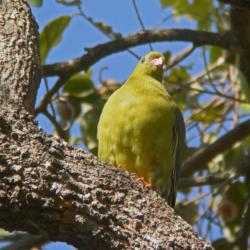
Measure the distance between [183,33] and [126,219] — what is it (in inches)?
97.6

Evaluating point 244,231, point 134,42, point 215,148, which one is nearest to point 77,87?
point 134,42

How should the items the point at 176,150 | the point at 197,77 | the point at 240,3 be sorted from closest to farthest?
the point at 240,3 → the point at 176,150 → the point at 197,77

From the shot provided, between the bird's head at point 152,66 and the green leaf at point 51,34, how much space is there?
0.61 m

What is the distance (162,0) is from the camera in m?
6.10

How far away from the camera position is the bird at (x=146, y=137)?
148 inches

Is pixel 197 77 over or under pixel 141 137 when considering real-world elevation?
over

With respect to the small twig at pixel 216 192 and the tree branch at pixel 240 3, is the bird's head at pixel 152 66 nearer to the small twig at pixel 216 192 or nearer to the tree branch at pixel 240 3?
the small twig at pixel 216 192

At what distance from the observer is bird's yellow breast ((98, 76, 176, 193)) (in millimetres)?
3752

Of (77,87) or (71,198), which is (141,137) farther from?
(71,198)

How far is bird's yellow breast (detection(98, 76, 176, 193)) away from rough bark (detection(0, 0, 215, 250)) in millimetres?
1282

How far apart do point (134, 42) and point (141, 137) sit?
0.99 meters

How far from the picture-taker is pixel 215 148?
182 inches

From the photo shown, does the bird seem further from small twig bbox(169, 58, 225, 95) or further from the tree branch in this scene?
small twig bbox(169, 58, 225, 95)

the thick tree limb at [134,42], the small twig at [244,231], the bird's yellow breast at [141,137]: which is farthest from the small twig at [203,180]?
the thick tree limb at [134,42]
